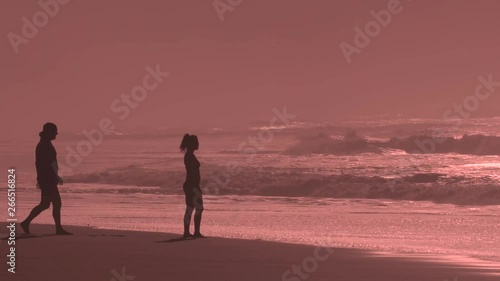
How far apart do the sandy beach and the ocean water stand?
1.26 meters

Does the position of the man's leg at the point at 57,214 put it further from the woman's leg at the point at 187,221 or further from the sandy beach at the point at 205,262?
the woman's leg at the point at 187,221

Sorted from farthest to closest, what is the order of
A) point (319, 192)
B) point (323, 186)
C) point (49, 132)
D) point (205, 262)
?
1. point (323, 186)
2. point (319, 192)
3. point (49, 132)
4. point (205, 262)

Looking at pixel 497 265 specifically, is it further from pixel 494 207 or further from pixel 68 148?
pixel 68 148

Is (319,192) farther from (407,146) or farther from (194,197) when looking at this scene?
(407,146)

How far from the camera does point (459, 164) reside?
32906mm

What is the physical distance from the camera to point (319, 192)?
25750mm

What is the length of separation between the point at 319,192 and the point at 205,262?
47.6 feet

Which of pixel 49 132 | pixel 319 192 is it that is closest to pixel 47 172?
pixel 49 132

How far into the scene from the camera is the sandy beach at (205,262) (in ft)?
33.8

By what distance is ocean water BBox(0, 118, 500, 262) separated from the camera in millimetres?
15672

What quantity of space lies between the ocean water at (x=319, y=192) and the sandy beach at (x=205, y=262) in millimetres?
1263

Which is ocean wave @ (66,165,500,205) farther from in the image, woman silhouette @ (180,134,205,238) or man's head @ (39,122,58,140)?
man's head @ (39,122,58,140)

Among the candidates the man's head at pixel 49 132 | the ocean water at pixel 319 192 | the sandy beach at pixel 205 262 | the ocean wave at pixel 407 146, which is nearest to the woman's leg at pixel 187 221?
the sandy beach at pixel 205 262

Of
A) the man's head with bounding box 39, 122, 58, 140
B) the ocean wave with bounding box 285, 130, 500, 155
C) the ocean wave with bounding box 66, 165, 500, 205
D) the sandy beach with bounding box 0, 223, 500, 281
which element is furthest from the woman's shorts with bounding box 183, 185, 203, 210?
the ocean wave with bounding box 285, 130, 500, 155
